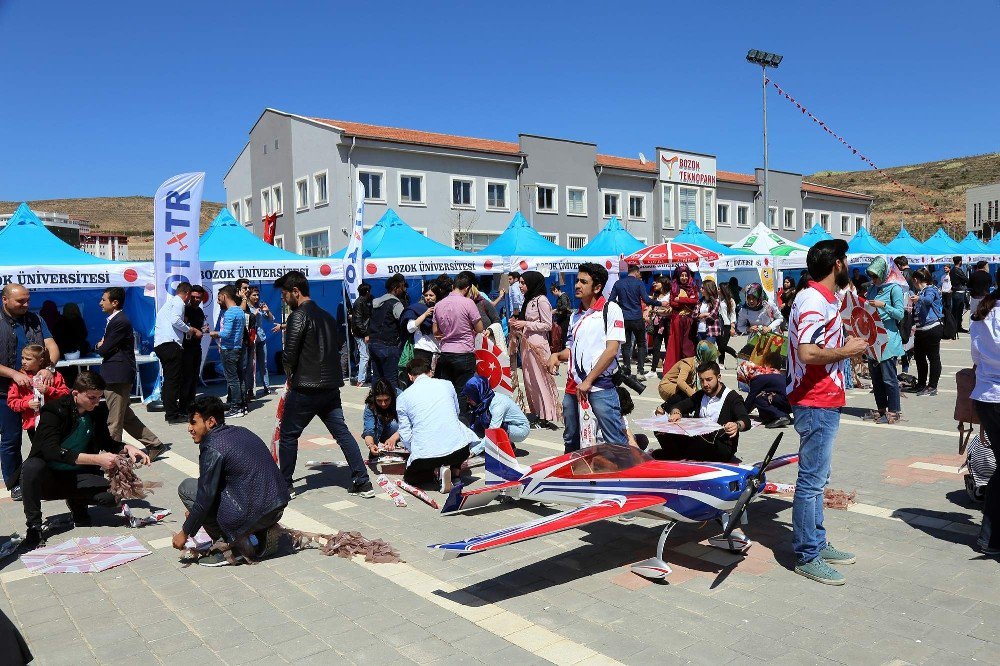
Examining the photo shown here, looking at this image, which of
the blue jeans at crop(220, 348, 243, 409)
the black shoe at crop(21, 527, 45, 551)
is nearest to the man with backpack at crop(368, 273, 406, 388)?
the blue jeans at crop(220, 348, 243, 409)

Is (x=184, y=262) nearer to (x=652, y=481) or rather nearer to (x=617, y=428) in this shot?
(x=617, y=428)

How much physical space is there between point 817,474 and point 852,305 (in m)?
4.42

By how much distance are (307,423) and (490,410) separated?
199cm

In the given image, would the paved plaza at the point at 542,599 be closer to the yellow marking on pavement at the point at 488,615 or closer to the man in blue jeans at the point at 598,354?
the yellow marking on pavement at the point at 488,615

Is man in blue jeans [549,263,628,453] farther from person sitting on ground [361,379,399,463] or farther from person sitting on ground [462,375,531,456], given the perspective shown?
person sitting on ground [361,379,399,463]

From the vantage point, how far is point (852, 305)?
811 centimetres

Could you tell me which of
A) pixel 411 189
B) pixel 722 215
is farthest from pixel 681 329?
pixel 722 215

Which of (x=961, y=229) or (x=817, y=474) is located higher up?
(x=961, y=229)

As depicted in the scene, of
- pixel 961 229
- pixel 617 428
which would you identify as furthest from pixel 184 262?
pixel 961 229

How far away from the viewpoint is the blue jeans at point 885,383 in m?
9.09

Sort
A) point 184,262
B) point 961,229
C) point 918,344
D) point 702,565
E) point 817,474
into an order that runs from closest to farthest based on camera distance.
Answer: point 817,474, point 702,565, point 918,344, point 184,262, point 961,229

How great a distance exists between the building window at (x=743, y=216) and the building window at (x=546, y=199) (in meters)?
15.0

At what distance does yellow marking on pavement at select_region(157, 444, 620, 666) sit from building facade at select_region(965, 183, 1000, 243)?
64740mm

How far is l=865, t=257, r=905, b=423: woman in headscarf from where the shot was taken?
357 inches
